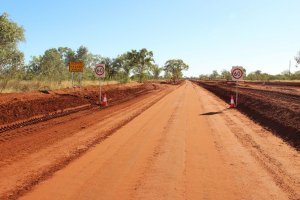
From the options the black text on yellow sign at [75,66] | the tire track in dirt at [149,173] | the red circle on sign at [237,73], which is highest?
the black text on yellow sign at [75,66]

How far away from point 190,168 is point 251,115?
11.4 meters

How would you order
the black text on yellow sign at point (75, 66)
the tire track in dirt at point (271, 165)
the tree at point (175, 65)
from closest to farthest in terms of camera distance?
1. the tire track in dirt at point (271, 165)
2. the black text on yellow sign at point (75, 66)
3. the tree at point (175, 65)

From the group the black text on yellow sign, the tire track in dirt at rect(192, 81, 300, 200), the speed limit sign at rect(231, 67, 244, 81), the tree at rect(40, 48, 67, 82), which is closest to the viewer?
the tire track in dirt at rect(192, 81, 300, 200)

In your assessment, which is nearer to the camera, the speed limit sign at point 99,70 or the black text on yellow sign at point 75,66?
the speed limit sign at point 99,70

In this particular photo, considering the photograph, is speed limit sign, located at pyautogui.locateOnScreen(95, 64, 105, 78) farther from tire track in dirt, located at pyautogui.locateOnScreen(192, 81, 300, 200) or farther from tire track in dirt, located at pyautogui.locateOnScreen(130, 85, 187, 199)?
tire track in dirt, located at pyautogui.locateOnScreen(130, 85, 187, 199)

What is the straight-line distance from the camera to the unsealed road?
6.00 m

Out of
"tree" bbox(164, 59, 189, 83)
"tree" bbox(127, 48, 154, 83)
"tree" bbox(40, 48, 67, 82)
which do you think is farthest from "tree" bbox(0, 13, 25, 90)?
"tree" bbox(164, 59, 189, 83)

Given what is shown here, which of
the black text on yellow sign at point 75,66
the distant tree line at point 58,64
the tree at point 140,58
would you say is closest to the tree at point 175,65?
the distant tree line at point 58,64

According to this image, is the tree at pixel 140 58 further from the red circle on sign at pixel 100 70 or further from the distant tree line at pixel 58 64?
the red circle on sign at pixel 100 70

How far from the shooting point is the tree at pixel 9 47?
104ft

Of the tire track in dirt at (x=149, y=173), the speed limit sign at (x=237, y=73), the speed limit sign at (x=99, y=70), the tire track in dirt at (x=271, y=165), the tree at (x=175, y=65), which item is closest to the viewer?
the tire track in dirt at (x=149, y=173)

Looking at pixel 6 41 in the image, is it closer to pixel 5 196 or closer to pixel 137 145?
pixel 137 145

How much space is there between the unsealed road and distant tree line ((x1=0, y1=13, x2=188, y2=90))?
72.3ft

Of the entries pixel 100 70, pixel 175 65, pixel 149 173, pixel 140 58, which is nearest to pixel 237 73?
pixel 100 70
